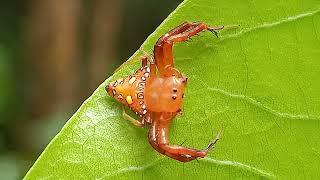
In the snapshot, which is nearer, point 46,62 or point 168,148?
point 168,148

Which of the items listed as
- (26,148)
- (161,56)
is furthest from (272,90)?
(26,148)

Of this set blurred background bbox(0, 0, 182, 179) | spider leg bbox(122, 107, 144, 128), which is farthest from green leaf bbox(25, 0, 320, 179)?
blurred background bbox(0, 0, 182, 179)

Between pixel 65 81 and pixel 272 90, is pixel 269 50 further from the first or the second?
pixel 65 81

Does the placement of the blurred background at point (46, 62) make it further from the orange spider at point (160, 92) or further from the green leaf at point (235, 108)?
the green leaf at point (235, 108)

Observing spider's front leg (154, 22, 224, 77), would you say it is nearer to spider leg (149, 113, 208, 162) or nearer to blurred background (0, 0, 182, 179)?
spider leg (149, 113, 208, 162)

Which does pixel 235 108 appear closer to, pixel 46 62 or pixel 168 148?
pixel 168 148

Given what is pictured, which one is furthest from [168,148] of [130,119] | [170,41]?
[170,41]
